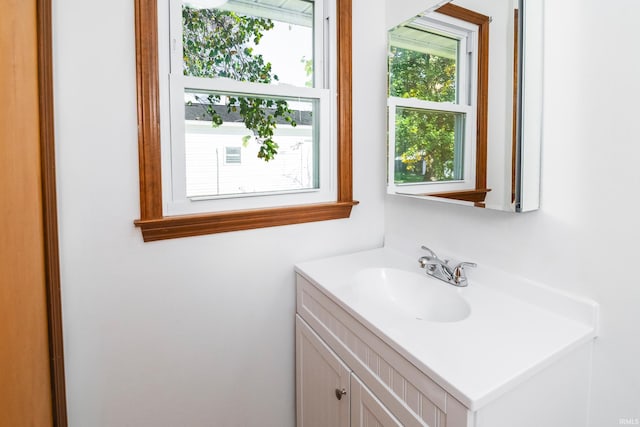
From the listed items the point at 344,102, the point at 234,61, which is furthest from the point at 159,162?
the point at 344,102

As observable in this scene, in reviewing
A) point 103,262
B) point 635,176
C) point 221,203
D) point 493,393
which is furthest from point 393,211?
point 103,262

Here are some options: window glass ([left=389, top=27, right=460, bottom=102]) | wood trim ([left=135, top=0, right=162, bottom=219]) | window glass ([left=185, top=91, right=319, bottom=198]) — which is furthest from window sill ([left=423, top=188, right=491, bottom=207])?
wood trim ([left=135, top=0, right=162, bottom=219])

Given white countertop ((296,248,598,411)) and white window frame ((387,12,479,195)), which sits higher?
white window frame ((387,12,479,195))

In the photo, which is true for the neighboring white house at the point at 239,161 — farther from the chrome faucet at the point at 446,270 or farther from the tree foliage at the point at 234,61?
the chrome faucet at the point at 446,270

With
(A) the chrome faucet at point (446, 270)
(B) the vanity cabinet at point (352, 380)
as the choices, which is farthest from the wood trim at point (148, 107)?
(A) the chrome faucet at point (446, 270)

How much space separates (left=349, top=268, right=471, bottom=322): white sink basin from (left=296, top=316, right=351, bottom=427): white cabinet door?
25cm

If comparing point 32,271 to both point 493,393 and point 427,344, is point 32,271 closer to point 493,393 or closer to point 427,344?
point 427,344

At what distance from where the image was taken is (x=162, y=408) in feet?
4.38

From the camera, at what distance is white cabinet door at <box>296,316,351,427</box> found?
3.82 feet

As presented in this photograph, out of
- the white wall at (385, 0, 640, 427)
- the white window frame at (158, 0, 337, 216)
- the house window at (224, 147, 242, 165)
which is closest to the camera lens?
the white wall at (385, 0, 640, 427)

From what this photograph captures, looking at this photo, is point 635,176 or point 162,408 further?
point 162,408

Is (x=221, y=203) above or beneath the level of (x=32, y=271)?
above

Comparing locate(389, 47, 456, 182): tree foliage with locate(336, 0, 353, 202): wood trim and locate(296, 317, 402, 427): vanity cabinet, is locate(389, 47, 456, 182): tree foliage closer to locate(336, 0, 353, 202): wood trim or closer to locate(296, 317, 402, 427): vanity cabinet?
locate(336, 0, 353, 202): wood trim

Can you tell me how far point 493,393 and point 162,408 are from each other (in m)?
1.18
